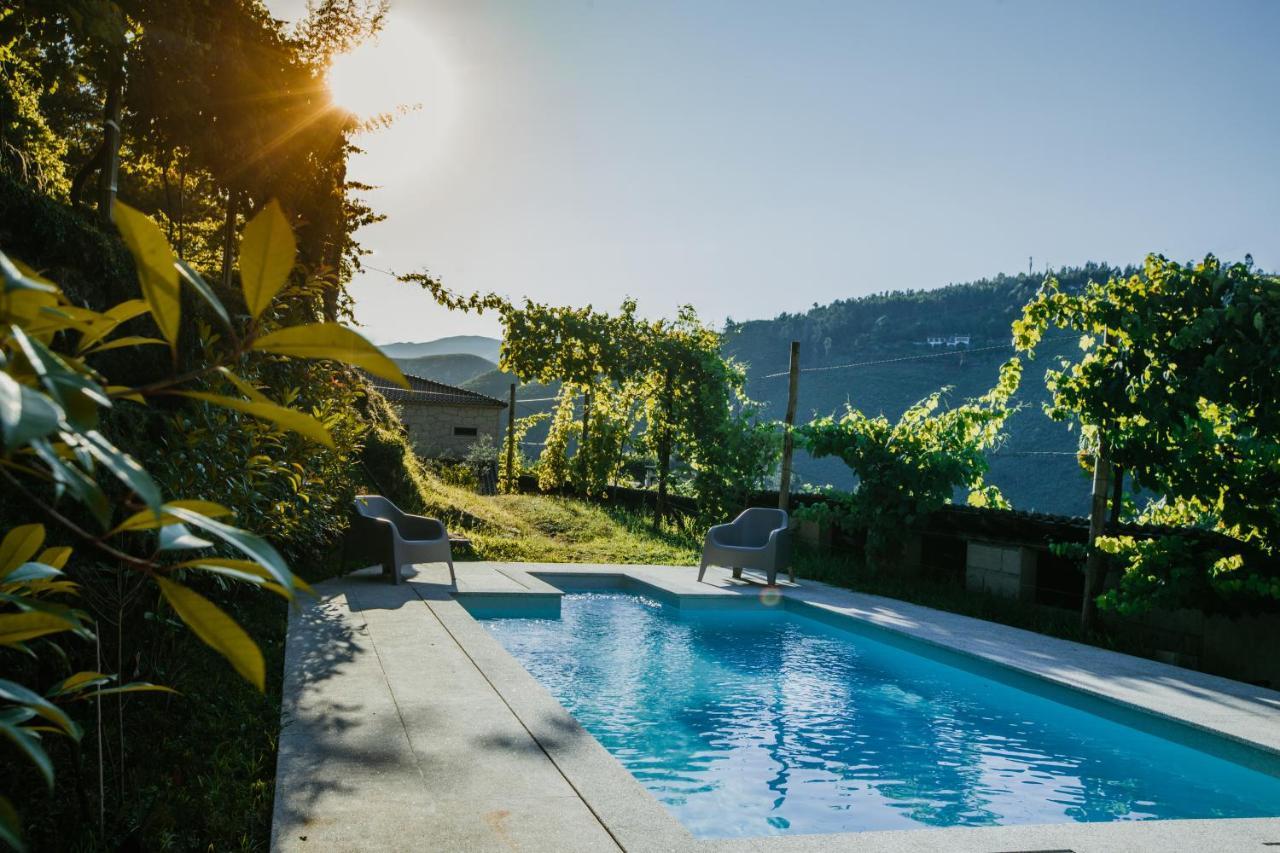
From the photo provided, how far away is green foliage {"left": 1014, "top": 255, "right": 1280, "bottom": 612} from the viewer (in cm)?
606

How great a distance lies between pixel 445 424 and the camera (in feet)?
113

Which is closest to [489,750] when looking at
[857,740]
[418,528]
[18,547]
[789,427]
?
[857,740]

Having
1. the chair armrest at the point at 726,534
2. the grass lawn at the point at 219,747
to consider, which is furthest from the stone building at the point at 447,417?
the grass lawn at the point at 219,747

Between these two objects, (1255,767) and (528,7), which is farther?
(528,7)

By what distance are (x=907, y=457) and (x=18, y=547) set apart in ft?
29.6

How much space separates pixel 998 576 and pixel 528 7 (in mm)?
6398

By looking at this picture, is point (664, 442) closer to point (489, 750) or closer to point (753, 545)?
point (753, 545)

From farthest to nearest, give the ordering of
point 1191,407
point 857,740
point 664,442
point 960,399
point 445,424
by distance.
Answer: point 960,399
point 445,424
point 664,442
point 1191,407
point 857,740

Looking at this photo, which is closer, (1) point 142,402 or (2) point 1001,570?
(1) point 142,402

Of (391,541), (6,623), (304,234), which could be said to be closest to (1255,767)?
(6,623)

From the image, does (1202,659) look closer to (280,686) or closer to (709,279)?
(280,686)

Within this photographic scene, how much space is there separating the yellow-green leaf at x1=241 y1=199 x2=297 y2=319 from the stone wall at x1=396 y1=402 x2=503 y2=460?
33.1 m

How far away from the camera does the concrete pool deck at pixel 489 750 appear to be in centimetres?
296

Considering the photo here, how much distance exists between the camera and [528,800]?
10.5 feet
